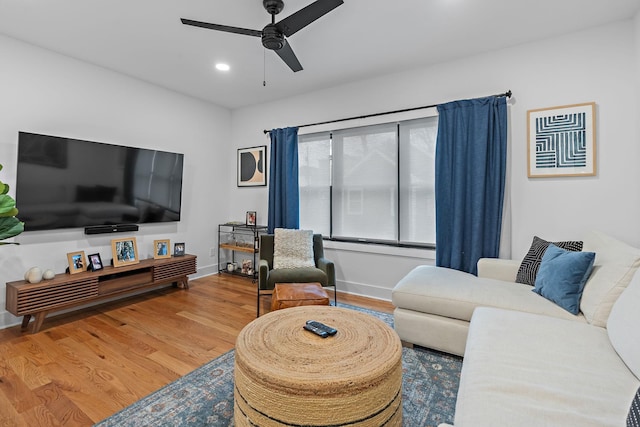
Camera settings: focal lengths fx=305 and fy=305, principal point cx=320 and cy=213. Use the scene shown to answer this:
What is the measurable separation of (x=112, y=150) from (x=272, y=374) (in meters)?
3.42

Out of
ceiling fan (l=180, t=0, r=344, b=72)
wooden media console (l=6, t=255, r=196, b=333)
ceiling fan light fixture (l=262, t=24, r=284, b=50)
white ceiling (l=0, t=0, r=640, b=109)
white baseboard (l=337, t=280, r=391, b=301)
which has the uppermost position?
white ceiling (l=0, t=0, r=640, b=109)

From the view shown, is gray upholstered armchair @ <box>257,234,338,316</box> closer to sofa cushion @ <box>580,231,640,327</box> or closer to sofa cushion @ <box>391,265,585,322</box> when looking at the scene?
sofa cushion @ <box>391,265,585,322</box>

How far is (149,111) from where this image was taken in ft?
12.9

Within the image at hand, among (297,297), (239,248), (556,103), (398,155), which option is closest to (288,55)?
(398,155)

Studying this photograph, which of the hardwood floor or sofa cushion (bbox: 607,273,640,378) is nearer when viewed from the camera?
sofa cushion (bbox: 607,273,640,378)

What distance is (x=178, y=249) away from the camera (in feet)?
13.5

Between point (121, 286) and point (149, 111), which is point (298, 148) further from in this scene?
point (121, 286)

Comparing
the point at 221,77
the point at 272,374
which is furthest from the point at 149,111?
the point at 272,374

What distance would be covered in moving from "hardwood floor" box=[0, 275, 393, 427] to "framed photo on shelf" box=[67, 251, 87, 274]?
469 mm

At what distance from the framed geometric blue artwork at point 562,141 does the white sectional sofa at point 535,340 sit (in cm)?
76

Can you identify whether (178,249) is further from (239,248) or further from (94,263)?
(94,263)

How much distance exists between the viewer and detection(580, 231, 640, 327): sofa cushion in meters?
1.69

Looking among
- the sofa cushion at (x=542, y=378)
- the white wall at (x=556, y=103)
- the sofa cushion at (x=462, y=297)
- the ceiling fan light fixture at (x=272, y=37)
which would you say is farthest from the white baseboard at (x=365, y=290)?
the ceiling fan light fixture at (x=272, y=37)

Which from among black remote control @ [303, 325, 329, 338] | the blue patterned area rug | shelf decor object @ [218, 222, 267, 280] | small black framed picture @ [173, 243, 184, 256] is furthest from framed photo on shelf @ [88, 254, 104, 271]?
black remote control @ [303, 325, 329, 338]
